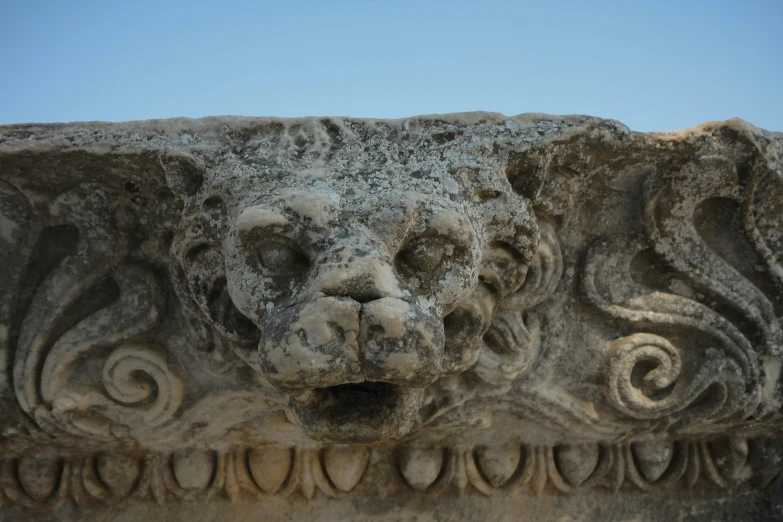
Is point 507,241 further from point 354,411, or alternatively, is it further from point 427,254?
point 354,411

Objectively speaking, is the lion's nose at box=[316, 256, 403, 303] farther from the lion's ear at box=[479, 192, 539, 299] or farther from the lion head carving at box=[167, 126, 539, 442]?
the lion's ear at box=[479, 192, 539, 299]

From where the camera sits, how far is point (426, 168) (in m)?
1.25

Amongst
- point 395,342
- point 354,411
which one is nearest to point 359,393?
point 354,411

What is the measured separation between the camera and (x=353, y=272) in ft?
3.48

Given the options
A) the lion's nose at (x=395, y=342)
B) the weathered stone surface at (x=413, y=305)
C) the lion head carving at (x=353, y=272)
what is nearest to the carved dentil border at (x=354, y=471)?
the weathered stone surface at (x=413, y=305)

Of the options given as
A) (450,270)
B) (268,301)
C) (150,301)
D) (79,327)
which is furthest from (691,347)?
(79,327)

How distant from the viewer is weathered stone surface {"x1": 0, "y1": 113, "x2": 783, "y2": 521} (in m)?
1.18

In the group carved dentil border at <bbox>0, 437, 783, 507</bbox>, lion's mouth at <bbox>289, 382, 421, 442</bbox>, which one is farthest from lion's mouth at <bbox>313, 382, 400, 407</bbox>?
carved dentil border at <bbox>0, 437, 783, 507</bbox>

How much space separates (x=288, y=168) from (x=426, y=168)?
0.25 m

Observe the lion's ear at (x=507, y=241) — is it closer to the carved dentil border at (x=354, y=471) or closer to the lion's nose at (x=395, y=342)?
the lion's nose at (x=395, y=342)

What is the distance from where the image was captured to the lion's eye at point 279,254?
45.3 inches

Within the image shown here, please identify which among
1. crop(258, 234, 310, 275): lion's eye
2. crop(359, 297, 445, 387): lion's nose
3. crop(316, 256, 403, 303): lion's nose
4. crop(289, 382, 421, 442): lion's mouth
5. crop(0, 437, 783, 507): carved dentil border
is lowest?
crop(0, 437, 783, 507): carved dentil border

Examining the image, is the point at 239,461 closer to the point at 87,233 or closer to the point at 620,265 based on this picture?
the point at 87,233

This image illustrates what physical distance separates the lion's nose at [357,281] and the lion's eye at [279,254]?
0.11 m
